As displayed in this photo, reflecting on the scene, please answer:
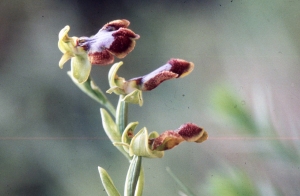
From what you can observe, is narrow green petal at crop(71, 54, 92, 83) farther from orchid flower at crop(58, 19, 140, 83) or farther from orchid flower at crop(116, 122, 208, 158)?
orchid flower at crop(116, 122, 208, 158)

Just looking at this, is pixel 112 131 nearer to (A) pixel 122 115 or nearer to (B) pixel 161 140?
(A) pixel 122 115

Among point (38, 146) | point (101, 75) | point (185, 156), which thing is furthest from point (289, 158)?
point (38, 146)

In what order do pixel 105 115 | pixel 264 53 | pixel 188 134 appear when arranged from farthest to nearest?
1. pixel 264 53
2. pixel 105 115
3. pixel 188 134

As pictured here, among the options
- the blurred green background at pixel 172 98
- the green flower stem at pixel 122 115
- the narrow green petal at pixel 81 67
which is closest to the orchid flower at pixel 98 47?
the narrow green petal at pixel 81 67

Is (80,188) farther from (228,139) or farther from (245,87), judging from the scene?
(245,87)

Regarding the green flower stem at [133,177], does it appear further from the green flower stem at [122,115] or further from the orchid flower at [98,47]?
the orchid flower at [98,47]

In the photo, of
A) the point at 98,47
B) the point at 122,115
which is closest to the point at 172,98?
the point at 122,115
